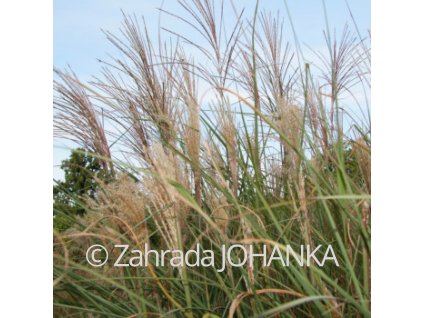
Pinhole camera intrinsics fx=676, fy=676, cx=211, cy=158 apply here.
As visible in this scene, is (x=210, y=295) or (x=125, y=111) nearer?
(x=210, y=295)

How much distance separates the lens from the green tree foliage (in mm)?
2488

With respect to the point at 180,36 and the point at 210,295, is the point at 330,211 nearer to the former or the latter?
the point at 210,295

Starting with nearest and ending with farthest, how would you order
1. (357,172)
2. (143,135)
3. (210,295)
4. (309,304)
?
(309,304) → (210,295) → (357,172) → (143,135)

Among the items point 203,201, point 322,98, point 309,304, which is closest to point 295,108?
point 322,98

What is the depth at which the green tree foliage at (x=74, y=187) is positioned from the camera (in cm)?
249

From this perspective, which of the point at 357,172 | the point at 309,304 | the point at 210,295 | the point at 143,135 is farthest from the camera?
the point at 143,135

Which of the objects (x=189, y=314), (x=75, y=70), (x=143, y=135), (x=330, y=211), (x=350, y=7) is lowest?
(x=189, y=314)

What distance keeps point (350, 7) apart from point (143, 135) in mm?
920

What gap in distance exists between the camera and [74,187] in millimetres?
2611

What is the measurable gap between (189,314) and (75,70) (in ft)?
3.43

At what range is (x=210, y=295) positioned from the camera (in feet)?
7.29
